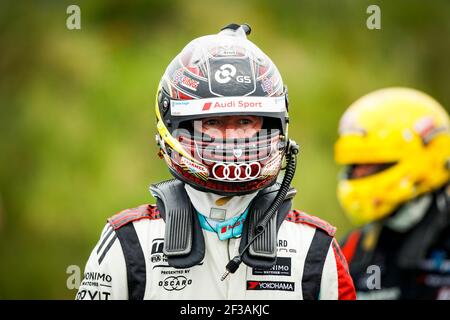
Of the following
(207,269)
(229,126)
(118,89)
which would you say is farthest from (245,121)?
(118,89)

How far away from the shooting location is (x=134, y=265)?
3.66m

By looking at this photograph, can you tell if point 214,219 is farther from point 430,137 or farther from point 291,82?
point 291,82

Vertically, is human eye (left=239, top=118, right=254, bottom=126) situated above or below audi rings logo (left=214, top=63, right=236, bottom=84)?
below

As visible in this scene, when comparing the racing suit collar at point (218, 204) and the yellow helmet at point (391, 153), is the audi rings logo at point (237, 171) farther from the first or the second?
the yellow helmet at point (391, 153)

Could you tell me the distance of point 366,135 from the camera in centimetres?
720

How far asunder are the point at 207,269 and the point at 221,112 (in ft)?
2.10

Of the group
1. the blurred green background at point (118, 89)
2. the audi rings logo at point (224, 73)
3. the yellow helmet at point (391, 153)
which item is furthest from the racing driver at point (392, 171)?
the blurred green background at point (118, 89)

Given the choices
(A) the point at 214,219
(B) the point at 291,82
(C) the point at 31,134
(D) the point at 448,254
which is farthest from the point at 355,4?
(A) the point at 214,219

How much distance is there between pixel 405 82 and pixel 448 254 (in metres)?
5.73

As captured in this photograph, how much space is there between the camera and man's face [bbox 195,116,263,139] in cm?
379

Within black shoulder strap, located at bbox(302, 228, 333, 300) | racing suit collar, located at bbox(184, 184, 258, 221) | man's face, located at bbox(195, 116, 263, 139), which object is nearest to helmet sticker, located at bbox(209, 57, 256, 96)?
man's face, located at bbox(195, 116, 263, 139)

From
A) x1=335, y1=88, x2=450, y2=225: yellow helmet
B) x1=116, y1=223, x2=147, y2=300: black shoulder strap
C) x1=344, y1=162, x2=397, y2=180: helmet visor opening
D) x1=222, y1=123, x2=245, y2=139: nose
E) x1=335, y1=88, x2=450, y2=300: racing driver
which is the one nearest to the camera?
x1=116, y1=223, x2=147, y2=300: black shoulder strap

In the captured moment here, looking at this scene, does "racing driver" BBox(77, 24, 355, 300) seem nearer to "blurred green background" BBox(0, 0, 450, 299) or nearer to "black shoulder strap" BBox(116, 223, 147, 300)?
"black shoulder strap" BBox(116, 223, 147, 300)
